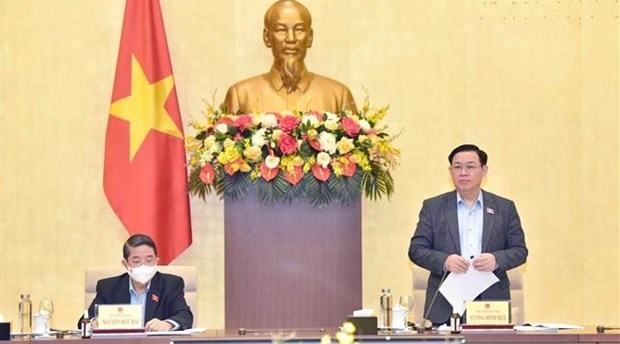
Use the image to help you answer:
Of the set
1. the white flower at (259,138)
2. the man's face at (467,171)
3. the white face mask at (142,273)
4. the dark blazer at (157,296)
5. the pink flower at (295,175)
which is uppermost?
the white flower at (259,138)

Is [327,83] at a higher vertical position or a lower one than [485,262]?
higher

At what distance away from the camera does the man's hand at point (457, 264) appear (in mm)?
5395

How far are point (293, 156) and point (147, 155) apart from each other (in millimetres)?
1694

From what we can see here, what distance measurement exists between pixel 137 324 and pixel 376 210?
12.0 ft

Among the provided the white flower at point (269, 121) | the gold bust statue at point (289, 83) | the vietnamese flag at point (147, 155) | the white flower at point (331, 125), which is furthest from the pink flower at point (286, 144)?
the vietnamese flag at point (147, 155)

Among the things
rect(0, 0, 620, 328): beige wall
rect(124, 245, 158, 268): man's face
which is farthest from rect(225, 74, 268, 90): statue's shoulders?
rect(124, 245, 158, 268): man's face

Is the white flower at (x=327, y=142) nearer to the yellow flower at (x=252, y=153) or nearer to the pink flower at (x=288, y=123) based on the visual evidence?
the pink flower at (x=288, y=123)

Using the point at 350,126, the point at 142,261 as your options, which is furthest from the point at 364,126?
the point at 142,261

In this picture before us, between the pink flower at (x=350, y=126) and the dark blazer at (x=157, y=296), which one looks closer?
the dark blazer at (x=157, y=296)

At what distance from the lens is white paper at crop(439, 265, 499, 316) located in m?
5.45

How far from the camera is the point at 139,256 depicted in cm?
560

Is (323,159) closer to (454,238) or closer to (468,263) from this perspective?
(454,238)

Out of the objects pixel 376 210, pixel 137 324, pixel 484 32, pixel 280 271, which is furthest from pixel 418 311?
pixel 484 32

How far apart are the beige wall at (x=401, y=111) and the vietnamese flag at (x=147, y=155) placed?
0.29m
